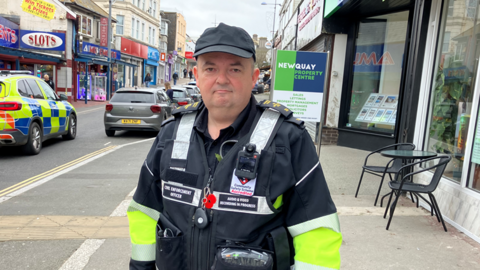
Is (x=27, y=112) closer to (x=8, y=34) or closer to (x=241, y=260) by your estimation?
(x=241, y=260)

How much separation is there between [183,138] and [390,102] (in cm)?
841

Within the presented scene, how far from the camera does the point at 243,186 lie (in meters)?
1.60

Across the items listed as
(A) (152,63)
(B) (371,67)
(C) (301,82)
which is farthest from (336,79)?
(A) (152,63)

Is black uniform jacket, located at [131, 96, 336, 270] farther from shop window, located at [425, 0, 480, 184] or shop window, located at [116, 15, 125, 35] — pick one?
shop window, located at [116, 15, 125, 35]

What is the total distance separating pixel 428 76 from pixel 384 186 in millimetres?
A: 1847

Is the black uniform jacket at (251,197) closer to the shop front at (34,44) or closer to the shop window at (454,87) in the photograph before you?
the shop window at (454,87)

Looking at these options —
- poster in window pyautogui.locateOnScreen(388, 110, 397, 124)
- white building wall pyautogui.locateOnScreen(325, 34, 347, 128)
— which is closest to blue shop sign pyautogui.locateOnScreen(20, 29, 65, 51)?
white building wall pyautogui.locateOnScreen(325, 34, 347, 128)

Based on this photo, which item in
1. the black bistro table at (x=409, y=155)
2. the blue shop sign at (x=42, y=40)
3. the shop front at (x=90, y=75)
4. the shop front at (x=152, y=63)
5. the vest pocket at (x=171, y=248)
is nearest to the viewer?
the vest pocket at (x=171, y=248)

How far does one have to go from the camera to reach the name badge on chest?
5.21 feet

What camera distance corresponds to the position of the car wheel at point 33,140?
8.13 meters

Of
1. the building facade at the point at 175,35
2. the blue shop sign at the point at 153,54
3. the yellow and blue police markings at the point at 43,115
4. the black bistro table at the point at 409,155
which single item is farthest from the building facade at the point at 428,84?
the building facade at the point at 175,35

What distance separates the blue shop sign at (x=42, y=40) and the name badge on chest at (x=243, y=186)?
23111mm

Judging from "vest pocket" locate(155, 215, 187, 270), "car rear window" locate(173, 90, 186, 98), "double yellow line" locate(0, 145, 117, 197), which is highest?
"car rear window" locate(173, 90, 186, 98)

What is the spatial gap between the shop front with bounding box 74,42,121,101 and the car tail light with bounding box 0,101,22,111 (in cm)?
1690
